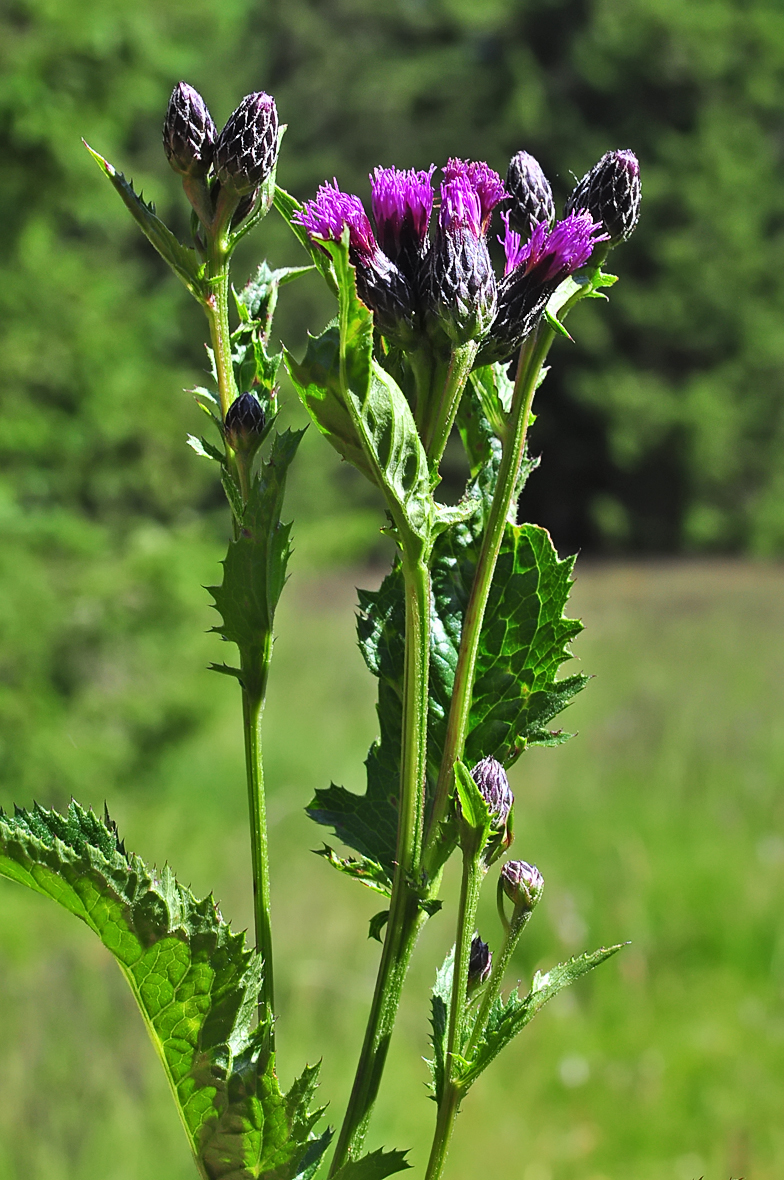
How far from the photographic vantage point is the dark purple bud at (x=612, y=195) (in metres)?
0.67

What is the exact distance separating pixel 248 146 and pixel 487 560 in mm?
265

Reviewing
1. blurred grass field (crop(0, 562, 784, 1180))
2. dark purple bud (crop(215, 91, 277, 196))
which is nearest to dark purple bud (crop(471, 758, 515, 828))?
dark purple bud (crop(215, 91, 277, 196))

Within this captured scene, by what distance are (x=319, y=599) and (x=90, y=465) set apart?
8.18m

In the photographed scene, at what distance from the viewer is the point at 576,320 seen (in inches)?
706

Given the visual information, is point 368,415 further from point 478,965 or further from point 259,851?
point 478,965

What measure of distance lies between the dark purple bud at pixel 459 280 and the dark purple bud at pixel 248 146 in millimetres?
112

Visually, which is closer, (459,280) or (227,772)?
(459,280)

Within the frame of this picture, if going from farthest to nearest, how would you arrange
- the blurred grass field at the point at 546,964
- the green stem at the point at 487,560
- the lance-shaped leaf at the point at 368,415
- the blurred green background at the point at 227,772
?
1. the blurred green background at the point at 227,772
2. the blurred grass field at the point at 546,964
3. the green stem at the point at 487,560
4. the lance-shaped leaf at the point at 368,415

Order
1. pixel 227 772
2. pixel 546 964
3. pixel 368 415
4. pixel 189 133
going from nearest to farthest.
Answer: pixel 368 415 → pixel 189 133 → pixel 546 964 → pixel 227 772

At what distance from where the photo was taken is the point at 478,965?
71 cm

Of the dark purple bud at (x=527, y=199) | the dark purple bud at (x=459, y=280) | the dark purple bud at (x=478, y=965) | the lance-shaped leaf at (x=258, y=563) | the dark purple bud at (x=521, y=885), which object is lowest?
the dark purple bud at (x=478, y=965)

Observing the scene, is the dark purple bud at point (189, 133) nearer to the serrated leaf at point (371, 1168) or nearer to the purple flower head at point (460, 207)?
the purple flower head at point (460, 207)

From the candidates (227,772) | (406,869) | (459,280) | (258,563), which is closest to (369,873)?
(406,869)

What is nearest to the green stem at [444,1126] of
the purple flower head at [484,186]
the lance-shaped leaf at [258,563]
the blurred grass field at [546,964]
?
the lance-shaped leaf at [258,563]
